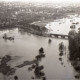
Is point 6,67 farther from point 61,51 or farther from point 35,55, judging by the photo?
point 61,51

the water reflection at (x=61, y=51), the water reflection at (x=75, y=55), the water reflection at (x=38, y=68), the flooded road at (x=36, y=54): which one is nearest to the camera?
the water reflection at (x=38, y=68)

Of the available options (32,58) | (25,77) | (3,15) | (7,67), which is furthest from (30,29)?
(25,77)

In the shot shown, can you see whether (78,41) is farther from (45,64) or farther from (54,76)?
(54,76)

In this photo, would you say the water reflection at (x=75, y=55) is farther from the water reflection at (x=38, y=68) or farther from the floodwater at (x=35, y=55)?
the water reflection at (x=38, y=68)

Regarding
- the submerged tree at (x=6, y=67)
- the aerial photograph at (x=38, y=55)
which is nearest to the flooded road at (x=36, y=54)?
the aerial photograph at (x=38, y=55)

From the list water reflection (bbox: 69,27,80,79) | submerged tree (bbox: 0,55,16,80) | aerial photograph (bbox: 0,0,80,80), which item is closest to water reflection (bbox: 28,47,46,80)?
aerial photograph (bbox: 0,0,80,80)

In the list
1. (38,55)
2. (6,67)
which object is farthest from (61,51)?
(6,67)

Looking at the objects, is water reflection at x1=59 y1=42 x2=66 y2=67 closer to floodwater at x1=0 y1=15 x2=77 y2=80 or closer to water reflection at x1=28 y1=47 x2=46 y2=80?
floodwater at x1=0 y1=15 x2=77 y2=80
